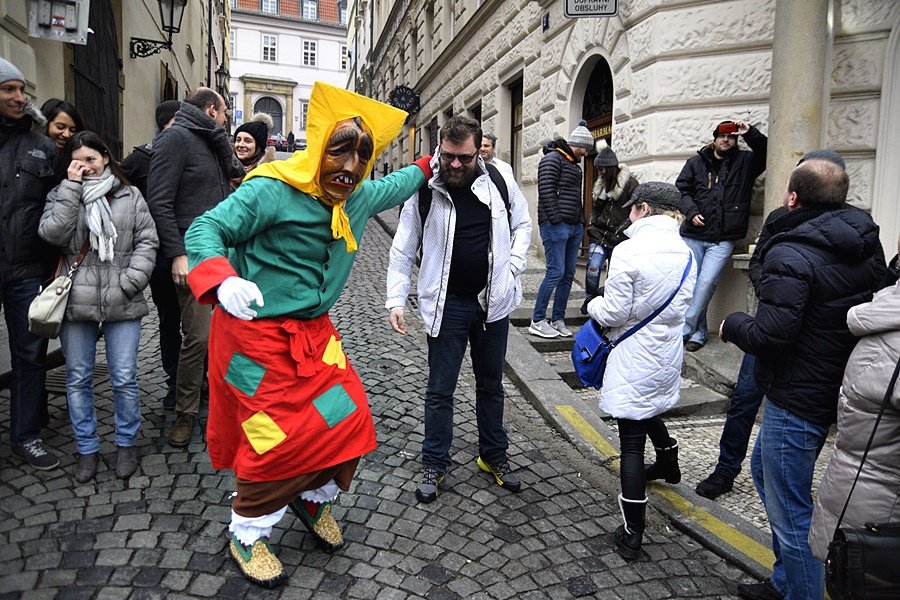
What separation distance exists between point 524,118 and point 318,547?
968cm

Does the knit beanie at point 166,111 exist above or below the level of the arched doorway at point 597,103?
below

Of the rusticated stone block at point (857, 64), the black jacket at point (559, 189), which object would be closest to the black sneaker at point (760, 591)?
the black jacket at point (559, 189)

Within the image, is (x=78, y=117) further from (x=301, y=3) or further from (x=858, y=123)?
(x=301, y=3)

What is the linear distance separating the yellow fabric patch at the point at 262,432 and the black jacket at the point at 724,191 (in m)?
4.58

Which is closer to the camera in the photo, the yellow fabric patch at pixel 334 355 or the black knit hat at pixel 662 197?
the yellow fabric patch at pixel 334 355

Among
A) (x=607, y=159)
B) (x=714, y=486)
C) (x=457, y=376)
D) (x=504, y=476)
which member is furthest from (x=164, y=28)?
(x=714, y=486)

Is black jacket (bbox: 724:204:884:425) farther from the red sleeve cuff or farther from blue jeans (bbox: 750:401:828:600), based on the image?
the red sleeve cuff

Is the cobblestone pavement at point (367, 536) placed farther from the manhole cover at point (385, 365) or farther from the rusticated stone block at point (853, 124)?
the rusticated stone block at point (853, 124)

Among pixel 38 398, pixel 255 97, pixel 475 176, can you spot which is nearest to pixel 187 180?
pixel 38 398

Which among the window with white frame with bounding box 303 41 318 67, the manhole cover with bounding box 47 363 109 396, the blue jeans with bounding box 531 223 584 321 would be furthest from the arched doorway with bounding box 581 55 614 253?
the window with white frame with bounding box 303 41 318 67

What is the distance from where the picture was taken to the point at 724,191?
19.7 ft

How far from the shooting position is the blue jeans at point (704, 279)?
598 cm

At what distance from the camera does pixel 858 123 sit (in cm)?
593

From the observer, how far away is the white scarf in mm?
3359
